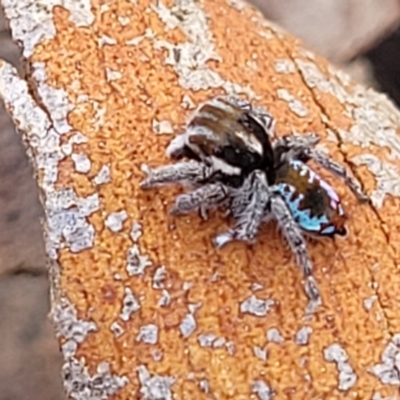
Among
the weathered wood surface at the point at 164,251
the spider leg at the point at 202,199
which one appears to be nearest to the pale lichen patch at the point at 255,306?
the weathered wood surface at the point at 164,251

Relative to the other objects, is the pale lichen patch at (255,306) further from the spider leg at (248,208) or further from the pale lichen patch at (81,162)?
the pale lichen patch at (81,162)

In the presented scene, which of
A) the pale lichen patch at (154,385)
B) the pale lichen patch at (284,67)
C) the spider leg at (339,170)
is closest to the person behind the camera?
the pale lichen patch at (154,385)

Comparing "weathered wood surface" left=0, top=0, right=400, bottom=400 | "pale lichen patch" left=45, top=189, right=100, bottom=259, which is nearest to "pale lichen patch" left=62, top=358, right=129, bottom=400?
"weathered wood surface" left=0, top=0, right=400, bottom=400

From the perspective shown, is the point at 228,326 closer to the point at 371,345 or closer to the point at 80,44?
the point at 371,345

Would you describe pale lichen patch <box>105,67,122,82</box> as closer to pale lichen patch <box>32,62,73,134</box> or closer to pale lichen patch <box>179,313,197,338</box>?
pale lichen patch <box>32,62,73,134</box>

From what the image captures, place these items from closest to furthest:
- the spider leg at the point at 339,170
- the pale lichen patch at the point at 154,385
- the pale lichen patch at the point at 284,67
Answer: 1. the pale lichen patch at the point at 154,385
2. the spider leg at the point at 339,170
3. the pale lichen patch at the point at 284,67

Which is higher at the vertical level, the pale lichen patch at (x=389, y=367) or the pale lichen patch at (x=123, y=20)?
the pale lichen patch at (x=123, y=20)
